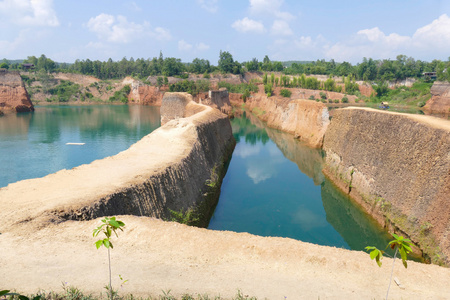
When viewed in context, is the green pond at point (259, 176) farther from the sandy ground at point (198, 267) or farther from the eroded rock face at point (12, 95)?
the eroded rock face at point (12, 95)

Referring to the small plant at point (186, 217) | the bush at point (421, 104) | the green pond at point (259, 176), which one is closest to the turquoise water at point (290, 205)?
the green pond at point (259, 176)

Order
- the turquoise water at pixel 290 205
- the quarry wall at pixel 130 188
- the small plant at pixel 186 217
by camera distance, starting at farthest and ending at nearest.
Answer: the turquoise water at pixel 290 205 < the small plant at pixel 186 217 < the quarry wall at pixel 130 188

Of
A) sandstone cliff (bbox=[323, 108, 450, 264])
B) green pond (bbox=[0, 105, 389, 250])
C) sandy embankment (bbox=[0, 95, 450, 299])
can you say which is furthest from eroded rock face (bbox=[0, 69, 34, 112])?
sandstone cliff (bbox=[323, 108, 450, 264])

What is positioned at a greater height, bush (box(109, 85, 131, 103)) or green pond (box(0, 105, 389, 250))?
bush (box(109, 85, 131, 103))

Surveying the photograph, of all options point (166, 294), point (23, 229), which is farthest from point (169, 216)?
point (166, 294)

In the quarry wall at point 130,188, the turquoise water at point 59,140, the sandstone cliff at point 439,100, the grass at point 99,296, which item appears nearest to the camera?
the grass at point 99,296

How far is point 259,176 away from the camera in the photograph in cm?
2466

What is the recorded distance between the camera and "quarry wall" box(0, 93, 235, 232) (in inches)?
367

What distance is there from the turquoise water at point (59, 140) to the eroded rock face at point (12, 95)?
435cm

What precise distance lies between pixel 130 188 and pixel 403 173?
43.3 ft

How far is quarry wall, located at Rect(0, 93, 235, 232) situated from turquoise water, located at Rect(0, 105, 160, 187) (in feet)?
35.0

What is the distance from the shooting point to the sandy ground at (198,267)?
21.5ft

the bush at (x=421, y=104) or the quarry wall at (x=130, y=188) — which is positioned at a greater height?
the bush at (x=421, y=104)

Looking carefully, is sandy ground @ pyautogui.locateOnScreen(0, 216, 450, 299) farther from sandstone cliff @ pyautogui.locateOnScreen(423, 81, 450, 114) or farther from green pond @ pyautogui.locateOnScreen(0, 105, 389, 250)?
sandstone cliff @ pyautogui.locateOnScreen(423, 81, 450, 114)
